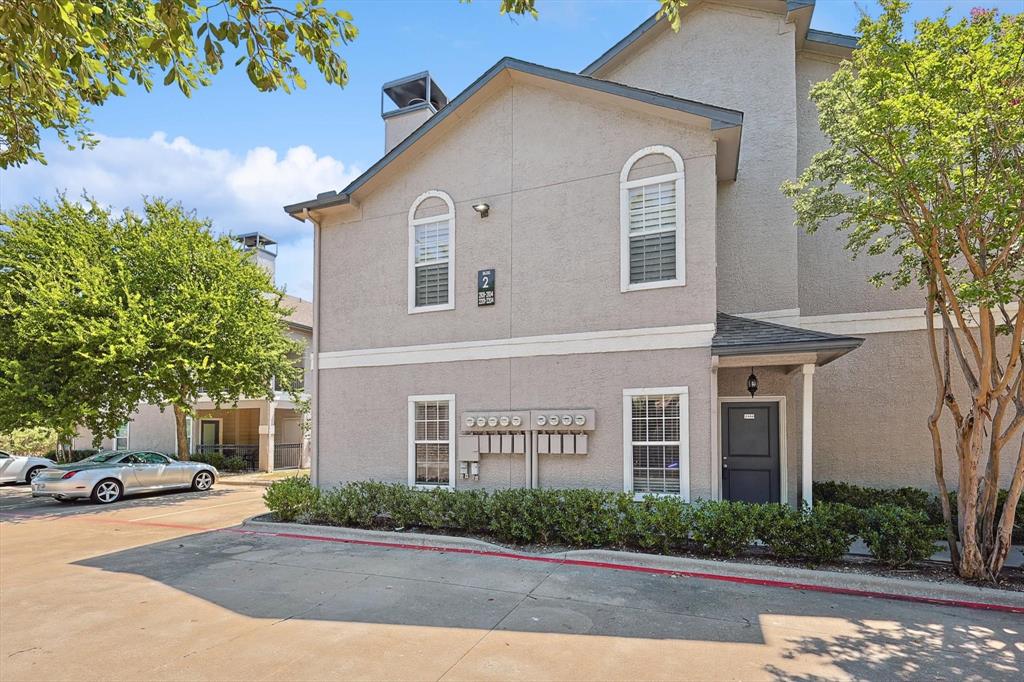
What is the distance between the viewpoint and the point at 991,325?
7.24 m

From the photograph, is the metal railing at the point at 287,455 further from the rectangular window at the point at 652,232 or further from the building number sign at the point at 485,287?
the rectangular window at the point at 652,232

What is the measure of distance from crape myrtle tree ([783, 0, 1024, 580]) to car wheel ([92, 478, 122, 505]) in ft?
59.9

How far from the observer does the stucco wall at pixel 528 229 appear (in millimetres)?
9273

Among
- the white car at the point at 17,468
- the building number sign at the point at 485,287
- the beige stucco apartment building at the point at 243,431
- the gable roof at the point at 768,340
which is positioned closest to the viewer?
the gable roof at the point at 768,340

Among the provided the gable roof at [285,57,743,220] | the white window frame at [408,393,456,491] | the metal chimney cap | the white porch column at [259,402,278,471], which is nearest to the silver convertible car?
the white porch column at [259,402,278,471]

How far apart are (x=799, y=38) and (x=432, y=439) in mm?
10977

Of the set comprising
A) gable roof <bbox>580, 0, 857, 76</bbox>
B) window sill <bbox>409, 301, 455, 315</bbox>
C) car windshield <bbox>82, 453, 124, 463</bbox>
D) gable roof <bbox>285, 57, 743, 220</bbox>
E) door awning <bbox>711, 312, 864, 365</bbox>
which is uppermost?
gable roof <bbox>580, 0, 857, 76</bbox>

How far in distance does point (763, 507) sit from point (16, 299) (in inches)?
766

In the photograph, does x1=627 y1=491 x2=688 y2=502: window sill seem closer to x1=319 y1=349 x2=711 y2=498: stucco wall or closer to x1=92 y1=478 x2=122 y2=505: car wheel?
x1=319 y1=349 x2=711 y2=498: stucco wall

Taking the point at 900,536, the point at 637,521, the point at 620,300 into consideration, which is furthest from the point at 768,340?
the point at 637,521

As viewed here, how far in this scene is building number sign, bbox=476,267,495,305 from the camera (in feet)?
34.6

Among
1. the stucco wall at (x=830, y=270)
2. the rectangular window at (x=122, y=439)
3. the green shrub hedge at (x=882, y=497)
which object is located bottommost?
the rectangular window at (x=122, y=439)

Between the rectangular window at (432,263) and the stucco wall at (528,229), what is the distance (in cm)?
28

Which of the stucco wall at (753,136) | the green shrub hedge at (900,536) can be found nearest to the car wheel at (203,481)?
the stucco wall at (753,136)
